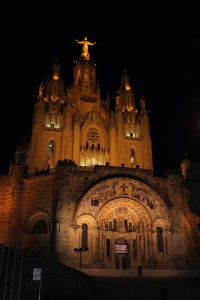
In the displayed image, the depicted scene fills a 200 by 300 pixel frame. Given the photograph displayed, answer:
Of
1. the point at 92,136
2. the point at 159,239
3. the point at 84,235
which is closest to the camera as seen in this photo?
the point at 84,235

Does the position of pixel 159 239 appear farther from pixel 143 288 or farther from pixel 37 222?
pixel 37 222

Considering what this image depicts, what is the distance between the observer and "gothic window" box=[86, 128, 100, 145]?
46844mm

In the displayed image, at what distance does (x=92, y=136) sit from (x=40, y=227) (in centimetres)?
1899

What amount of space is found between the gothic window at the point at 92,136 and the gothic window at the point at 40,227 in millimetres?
17580

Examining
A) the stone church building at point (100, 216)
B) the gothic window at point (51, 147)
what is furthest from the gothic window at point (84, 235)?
the gothic window at point (51, 147)

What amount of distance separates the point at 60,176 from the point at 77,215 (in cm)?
382

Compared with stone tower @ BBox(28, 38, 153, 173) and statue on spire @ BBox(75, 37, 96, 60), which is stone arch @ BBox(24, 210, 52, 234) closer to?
stone tower @ BBox(28, 38, 153, 173)

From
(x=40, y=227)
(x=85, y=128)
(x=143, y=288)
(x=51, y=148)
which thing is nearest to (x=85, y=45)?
(x=85, y=128)

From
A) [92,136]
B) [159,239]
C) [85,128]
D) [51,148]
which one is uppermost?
[85,128]

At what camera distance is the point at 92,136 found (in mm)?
47250

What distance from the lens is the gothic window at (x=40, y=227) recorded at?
30.7 metres

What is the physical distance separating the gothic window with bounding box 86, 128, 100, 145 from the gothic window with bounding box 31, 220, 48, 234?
17580 millimetres

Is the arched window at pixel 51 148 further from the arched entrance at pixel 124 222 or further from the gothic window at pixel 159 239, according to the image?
the gothic window at pixel 159 239

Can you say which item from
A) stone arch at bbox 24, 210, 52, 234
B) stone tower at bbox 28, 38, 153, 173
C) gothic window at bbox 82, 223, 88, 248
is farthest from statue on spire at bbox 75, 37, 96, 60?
gothic window at bbox 82, 223, 88, 248
